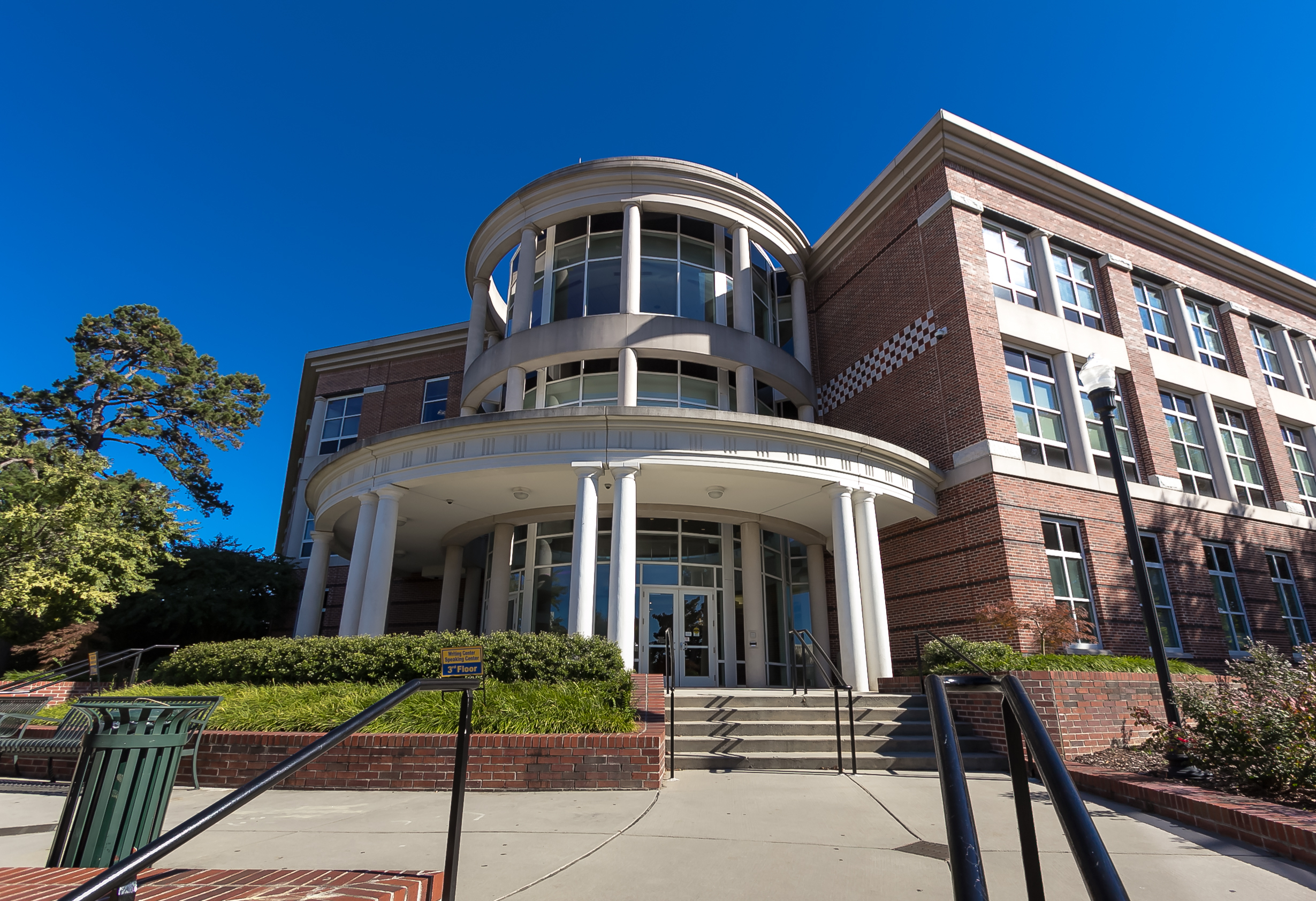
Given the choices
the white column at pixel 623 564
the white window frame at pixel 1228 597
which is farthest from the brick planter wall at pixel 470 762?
the white window frame at pixel 1228 597

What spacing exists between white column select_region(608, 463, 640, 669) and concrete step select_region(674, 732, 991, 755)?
191 centimetres

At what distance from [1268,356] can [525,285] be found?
23563 millimetres

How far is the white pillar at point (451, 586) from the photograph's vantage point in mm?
19016

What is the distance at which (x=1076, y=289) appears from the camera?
1902 centimetres

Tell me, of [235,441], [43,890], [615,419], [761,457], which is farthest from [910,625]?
[235,441]

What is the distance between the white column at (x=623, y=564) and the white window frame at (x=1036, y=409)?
29.9ft

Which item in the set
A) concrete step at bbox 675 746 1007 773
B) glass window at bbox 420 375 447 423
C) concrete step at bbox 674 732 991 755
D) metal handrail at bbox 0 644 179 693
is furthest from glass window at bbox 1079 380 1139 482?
glass window at bbox 420 375 447 423

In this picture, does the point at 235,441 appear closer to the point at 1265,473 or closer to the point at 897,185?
the point at 897,185

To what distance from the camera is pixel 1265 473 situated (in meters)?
20.3

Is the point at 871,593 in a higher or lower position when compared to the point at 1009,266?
lower

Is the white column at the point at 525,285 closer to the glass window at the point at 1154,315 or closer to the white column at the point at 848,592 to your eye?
the white column at the point at 848,592

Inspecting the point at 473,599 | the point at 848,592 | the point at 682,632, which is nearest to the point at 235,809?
the point at 848,592

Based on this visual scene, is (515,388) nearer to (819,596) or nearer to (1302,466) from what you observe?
(819,596)

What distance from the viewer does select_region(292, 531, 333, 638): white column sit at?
672 inches
